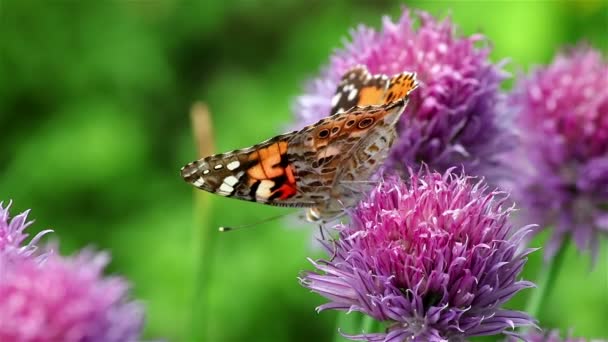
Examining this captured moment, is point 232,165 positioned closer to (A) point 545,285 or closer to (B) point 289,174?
(B) point 289,174

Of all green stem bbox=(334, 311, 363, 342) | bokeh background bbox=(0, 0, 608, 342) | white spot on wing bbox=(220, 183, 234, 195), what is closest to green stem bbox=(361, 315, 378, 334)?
green stem bbox=(334, 311, 363, 342)

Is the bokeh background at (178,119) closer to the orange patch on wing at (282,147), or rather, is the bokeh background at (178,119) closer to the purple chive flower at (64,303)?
the orange patch on wing at (282,147)

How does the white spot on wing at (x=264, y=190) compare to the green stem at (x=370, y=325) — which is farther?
the white spot on wing at (x=264, y=190)

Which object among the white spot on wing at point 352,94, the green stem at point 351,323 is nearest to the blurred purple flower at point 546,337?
the green stem at point 351,323

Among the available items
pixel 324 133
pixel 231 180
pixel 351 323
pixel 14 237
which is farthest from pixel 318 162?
pixel 14 237

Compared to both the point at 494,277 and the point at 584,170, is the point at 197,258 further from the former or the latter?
the point at 584,170
